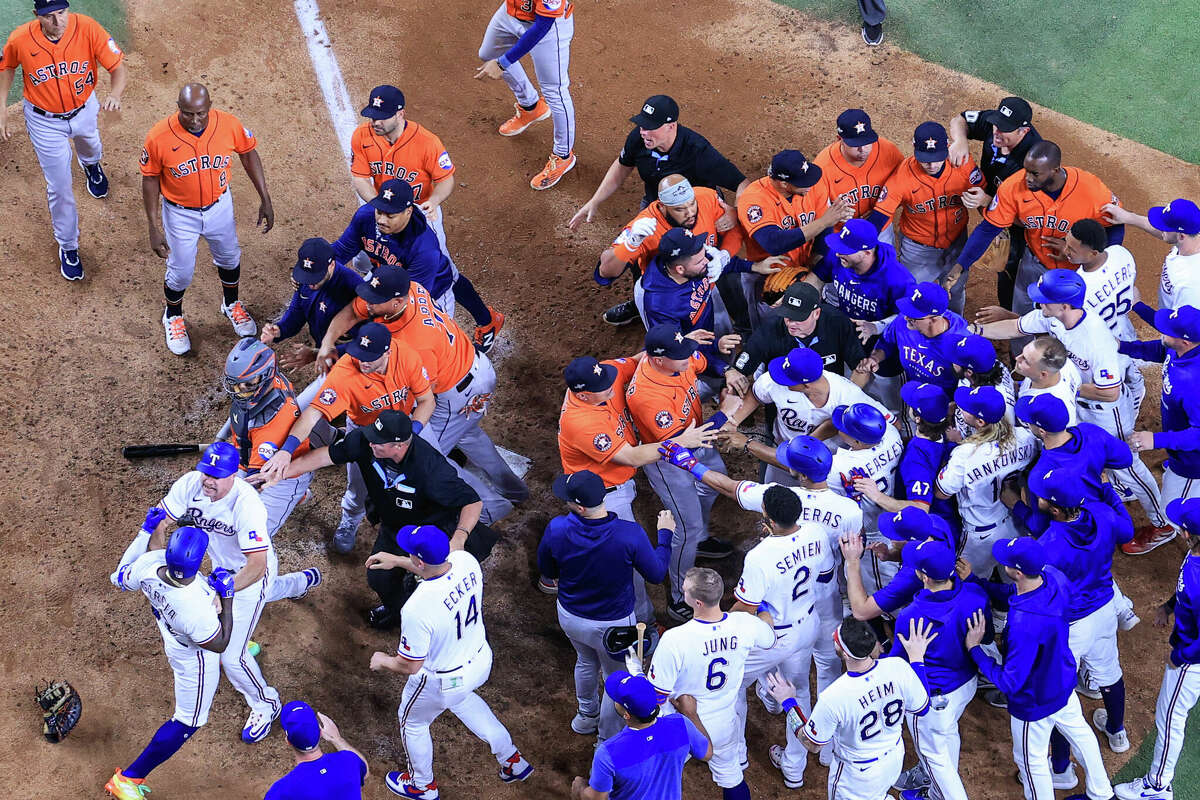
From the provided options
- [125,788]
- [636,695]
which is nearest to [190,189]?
[125,788]

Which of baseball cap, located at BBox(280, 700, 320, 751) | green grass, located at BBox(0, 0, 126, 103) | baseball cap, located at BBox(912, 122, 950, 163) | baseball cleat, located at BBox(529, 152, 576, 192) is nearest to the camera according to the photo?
baseball cap, located at BBox(280, 700, 320, 751)

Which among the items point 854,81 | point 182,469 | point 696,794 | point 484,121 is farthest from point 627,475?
point 854,81

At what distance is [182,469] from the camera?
8.33 meters

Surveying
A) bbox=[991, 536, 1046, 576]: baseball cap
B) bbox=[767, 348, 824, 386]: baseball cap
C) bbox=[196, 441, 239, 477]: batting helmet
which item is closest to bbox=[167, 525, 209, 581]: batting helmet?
bbox=[196, 441, 239, 477]: batting helmet

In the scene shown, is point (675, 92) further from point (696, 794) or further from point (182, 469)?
point (696, 794)

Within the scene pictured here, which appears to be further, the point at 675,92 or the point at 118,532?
the point at 675,92

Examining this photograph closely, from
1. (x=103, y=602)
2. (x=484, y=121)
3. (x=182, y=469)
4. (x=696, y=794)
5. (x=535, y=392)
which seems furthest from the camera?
(x=484, y=121)

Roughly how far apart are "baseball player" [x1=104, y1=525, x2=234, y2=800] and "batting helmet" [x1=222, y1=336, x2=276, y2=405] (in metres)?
0.84

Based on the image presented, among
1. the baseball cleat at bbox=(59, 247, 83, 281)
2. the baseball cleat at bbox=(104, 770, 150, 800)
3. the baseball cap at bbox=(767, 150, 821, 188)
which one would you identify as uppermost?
the baseball cap at bbox=(767, 150, 821, 188)

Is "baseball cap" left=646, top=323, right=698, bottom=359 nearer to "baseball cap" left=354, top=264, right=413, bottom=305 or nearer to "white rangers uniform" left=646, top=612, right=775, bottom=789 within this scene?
"baseball cap" left=354, top=264, right=413, bottom=305

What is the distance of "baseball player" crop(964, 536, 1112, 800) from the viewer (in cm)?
575

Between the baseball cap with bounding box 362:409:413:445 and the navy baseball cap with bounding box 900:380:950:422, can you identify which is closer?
the baseball cap with bounding box 362:409:413:445

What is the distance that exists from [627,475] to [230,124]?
13.1 ft

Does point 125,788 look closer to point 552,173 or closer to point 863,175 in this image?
point 863,175
